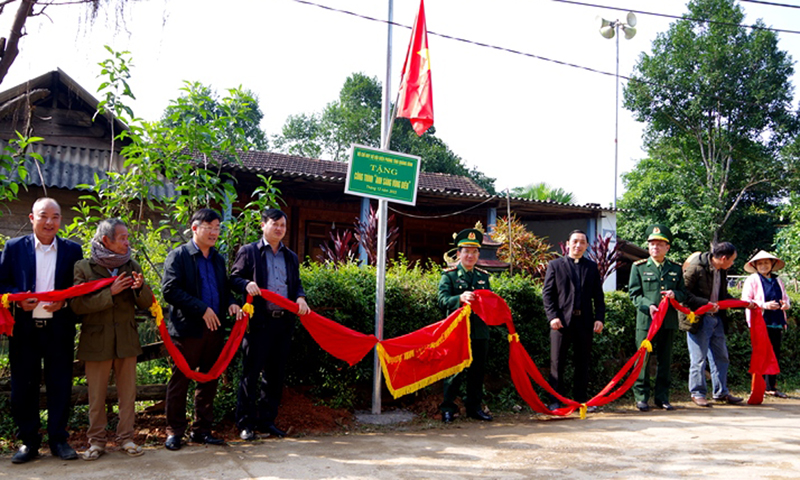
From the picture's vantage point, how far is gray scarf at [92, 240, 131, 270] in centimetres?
426

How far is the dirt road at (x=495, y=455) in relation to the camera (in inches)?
152

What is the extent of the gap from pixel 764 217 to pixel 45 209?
30376mm

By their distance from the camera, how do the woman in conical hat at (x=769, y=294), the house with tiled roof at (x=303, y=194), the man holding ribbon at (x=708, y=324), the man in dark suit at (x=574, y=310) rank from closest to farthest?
the man in dark suit at (x=574, y=310)
the man holding ribbon at (x=708, y=324)
the woman in conical hat at (x=769, y=294)
the house with tiled roof at (x=303, y=194)

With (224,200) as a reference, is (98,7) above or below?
above

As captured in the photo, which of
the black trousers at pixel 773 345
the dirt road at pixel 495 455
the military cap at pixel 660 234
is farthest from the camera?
the black trousers at pixel 773 345

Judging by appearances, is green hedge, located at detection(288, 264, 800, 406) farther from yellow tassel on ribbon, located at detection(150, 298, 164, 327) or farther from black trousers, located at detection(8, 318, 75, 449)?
black trousers, located at detection(8, 318, 75, 449)

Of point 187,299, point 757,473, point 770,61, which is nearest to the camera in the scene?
point 757,473

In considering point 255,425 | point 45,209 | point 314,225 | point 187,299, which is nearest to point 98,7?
point 45,209

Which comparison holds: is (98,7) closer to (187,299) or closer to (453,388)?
(187,299)

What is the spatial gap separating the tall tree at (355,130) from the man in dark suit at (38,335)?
109 feet

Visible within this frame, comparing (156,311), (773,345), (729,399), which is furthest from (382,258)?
(773,345)

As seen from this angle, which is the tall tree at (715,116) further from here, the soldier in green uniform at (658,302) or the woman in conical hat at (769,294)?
the soldier in green uniform at (658,302)

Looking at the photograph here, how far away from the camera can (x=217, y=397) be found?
16.6 ft

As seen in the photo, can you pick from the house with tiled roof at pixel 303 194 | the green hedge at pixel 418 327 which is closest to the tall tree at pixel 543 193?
the house with tiled roof at pixel 303 194
